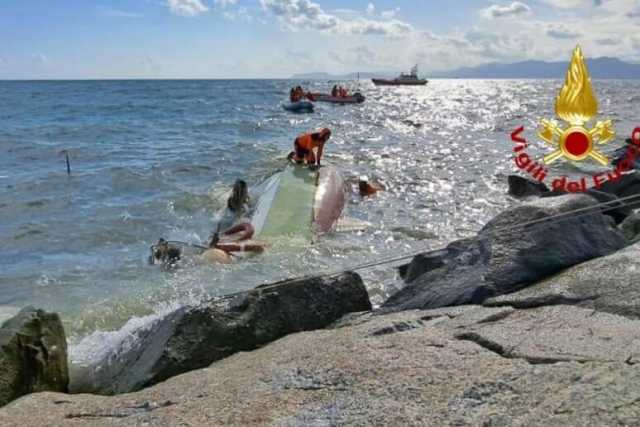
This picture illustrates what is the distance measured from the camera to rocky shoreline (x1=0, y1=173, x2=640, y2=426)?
8.41 ft

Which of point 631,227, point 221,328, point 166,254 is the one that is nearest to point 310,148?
point 166,254

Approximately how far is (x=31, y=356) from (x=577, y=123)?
429 cm

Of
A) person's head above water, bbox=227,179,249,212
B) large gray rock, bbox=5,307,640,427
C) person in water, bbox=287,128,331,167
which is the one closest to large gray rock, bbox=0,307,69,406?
large gray rock, bbox=5,307,640,427

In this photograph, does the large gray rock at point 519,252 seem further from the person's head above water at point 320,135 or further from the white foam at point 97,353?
the person's head above water at point 320,135

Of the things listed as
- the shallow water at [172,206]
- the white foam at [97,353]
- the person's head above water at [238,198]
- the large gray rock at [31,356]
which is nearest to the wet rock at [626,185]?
the shallow water at [172,206]

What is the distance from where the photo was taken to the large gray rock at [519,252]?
4.48 m

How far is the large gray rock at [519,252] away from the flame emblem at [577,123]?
1416 millimetres

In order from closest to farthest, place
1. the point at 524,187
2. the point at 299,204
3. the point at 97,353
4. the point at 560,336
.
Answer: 1. the point at 560,336
2. the point at 97,353
3. the point at 299,204
4. the point at 524,187

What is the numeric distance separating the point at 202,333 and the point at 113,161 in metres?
17.9

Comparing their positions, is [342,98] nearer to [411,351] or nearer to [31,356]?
[31,356]

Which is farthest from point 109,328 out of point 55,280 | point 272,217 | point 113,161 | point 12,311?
point 113,161

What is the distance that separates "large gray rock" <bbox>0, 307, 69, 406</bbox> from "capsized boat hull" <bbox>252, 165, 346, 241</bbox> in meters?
5.37

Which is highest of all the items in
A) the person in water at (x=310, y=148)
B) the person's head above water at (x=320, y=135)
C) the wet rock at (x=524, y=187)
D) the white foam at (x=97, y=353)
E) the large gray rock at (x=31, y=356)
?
the person's head above water at (x=320, y=135)

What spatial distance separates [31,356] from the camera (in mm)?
4512
